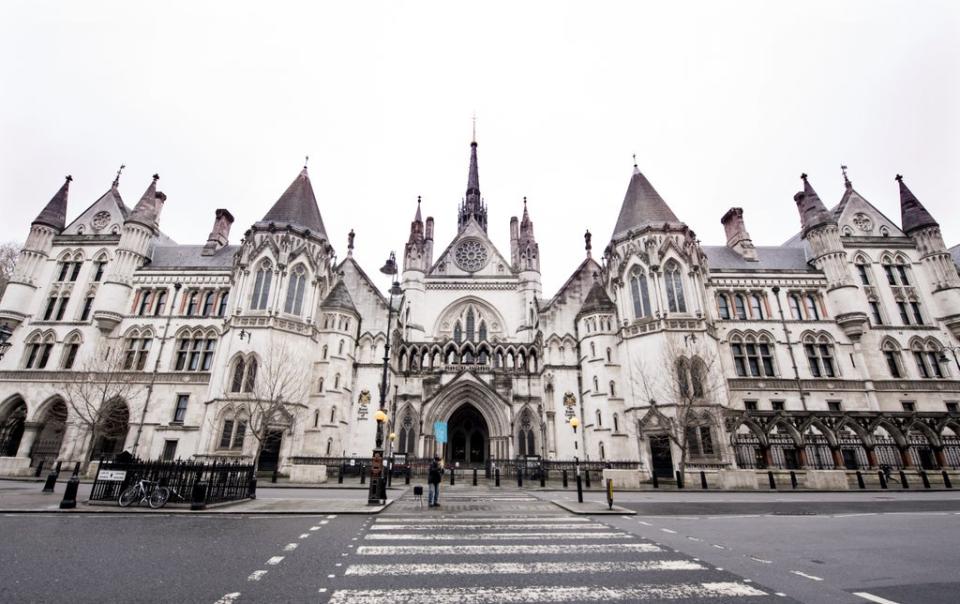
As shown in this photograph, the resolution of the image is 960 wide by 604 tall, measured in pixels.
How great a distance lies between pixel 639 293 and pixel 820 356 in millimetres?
13503

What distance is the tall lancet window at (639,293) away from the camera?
94.2ft

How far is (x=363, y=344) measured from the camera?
31.7m

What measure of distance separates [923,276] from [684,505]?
32926 mm

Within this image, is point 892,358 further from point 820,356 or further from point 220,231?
point 220,231

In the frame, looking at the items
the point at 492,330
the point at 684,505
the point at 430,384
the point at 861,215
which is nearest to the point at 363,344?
the point at 430,384

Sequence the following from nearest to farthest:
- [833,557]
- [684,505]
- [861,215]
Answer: [833,557], [684,505], [861,215]

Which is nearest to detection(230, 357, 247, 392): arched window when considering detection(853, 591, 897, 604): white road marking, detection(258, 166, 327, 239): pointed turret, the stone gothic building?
the stone gothic building

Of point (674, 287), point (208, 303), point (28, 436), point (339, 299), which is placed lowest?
point (28, 436)

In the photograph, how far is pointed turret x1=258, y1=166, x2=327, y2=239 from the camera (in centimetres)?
3062

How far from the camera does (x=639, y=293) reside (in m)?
29.3

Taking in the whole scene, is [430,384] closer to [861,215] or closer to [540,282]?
[540,282]

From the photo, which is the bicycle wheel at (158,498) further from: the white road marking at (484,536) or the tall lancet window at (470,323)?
the tall lancet window at (470,323)

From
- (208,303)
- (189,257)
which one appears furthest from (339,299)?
(189,257)

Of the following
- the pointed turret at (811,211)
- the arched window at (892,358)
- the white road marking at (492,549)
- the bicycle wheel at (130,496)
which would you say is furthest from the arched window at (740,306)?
the bicycle wheel at (130,496)
